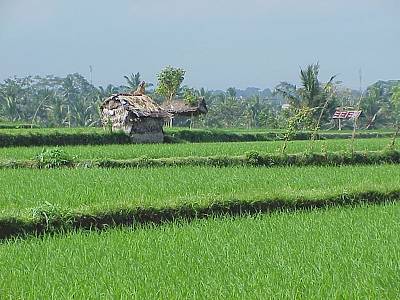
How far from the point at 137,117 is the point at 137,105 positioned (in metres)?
0.71

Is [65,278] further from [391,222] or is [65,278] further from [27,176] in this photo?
[27,176]

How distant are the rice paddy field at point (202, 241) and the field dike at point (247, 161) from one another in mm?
1067

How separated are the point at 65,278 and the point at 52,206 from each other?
1893 millimetres

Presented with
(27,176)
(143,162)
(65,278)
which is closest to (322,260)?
(65,278)

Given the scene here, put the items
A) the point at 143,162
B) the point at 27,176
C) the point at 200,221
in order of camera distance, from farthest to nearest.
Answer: the point at 143,162, the point at 27,176, the point at 200,221

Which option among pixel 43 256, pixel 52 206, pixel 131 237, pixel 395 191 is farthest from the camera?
pixel 395 191

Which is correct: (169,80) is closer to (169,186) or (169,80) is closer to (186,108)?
(186,108)

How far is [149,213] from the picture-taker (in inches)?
239

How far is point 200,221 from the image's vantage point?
601cm

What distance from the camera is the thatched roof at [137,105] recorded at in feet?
54.0

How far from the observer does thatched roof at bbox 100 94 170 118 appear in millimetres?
16456

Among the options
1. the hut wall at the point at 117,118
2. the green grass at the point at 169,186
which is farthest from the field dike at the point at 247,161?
A: the hut wall at the point at 117,118

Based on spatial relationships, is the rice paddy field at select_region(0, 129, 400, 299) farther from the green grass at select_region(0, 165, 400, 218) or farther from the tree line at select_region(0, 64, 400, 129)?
the tree line at select_region(0, 64, 400, 129)

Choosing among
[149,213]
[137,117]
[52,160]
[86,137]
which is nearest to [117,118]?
[137,117]
